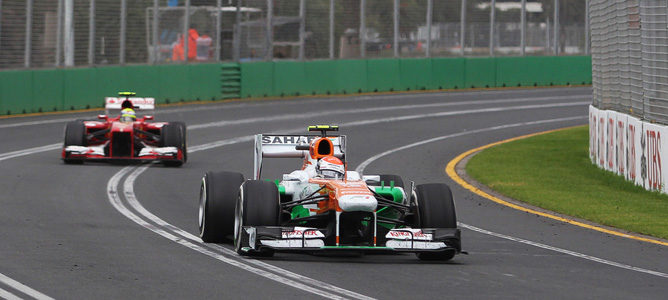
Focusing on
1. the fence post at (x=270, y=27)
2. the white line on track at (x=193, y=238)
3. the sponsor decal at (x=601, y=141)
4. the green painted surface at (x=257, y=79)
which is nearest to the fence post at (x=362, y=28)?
the fence post at (x=270, y=27)

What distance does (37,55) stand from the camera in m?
34.1

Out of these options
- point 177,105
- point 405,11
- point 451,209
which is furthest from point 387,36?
point 451,209

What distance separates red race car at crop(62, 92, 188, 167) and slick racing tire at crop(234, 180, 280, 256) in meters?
9.85

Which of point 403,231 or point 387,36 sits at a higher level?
point 387,36

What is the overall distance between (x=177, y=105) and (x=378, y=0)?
11178 mm

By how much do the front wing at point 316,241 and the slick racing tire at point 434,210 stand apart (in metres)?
Result: 0.30

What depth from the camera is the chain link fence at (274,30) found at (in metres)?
34.9

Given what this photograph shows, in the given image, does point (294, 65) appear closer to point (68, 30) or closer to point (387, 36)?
point (387, 36)

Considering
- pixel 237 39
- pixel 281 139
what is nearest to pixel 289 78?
pixel 237 39

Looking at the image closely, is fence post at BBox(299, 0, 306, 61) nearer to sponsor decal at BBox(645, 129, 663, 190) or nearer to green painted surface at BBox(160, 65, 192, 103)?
green painted surface at BBox(160, 65, 192, 103)

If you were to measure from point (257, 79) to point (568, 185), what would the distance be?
22810mm

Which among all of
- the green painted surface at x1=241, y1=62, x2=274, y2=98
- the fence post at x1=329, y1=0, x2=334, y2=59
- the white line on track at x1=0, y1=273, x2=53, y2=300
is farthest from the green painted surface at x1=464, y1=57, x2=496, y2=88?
the white line on track at x1=0, y1=273, x2=53, y2=300

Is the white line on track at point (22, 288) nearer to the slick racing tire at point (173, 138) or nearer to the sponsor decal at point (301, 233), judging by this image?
the sponsor decal at point (301, 233)

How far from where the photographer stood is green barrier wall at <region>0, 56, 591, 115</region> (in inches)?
1341
